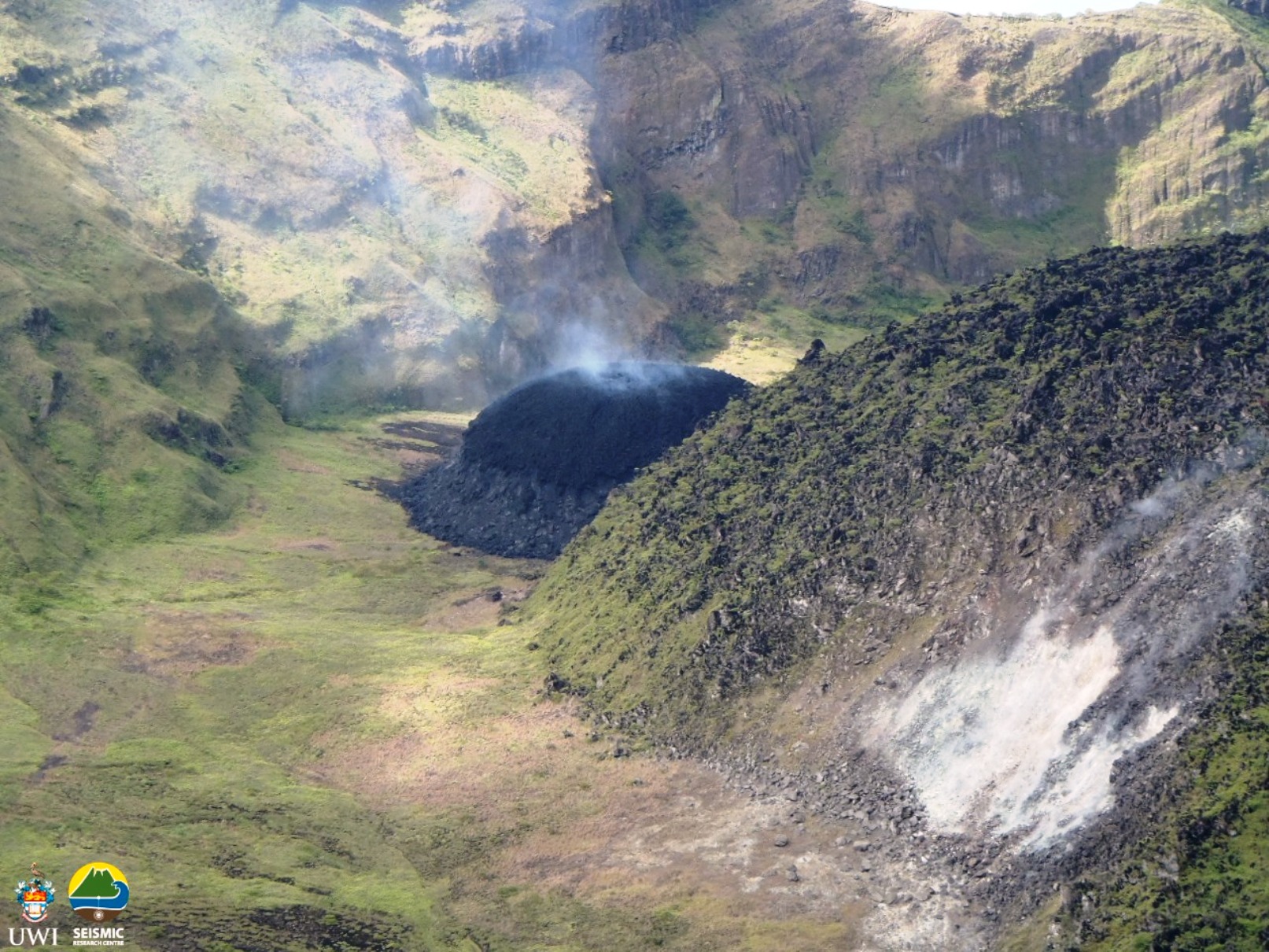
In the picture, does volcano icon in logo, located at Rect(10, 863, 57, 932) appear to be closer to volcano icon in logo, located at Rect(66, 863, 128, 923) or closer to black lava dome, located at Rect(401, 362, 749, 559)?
volcano icon in logo, located at Rect(66, 863, 128, 923)

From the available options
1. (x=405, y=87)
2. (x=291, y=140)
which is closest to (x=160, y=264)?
(x=291, y=140)

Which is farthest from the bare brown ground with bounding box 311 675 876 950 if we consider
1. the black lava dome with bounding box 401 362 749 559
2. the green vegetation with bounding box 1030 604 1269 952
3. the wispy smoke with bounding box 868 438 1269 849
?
the black lava dome with bounding box 401 362 749 559

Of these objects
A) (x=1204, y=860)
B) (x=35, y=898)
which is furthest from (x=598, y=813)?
(x=1204, y=860)

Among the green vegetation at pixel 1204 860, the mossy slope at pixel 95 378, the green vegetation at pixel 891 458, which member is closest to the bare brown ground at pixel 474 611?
the green vegetation at pixel 891 458

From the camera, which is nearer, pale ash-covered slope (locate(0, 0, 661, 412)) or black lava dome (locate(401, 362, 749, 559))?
black lava dome (locate(401, 362, 749, 559))

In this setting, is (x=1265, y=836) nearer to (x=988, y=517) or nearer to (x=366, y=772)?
(x=988, y=517)

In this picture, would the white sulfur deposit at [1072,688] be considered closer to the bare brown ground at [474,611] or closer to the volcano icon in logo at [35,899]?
the volcano icon in logo at [35,899]

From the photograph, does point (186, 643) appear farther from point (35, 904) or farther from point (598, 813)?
point (35, 904)
